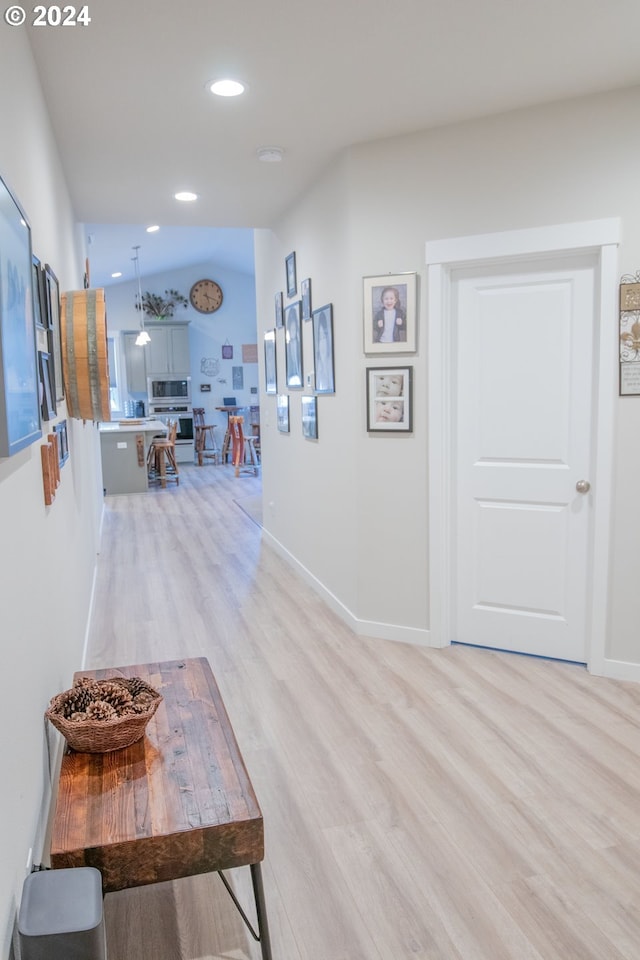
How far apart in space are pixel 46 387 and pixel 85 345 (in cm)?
52

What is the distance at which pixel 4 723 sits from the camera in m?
1.31

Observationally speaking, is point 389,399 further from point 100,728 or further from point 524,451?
point 100,728

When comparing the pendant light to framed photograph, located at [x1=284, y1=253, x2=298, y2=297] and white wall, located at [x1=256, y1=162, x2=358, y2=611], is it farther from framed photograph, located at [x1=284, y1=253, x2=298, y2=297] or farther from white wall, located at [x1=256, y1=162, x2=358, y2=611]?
framed photograph, located at [x1=284, y1=253, x2=298, y2=297]

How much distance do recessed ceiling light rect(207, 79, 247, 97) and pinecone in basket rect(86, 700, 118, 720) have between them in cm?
245

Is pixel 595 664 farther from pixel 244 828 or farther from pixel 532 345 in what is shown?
pixel 244 828

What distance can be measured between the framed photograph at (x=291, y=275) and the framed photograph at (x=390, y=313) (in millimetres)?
1374

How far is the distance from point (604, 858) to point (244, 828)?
3.89 ft

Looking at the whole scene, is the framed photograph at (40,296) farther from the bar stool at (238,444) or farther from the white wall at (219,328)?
the white wall at (219,328)

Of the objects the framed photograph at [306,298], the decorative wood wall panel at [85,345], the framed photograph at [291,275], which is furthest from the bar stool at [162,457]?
the decorative wood wall panel at [85,345]

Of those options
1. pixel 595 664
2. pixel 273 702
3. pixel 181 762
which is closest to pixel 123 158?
pixel 273 702

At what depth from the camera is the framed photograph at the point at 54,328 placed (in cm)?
251

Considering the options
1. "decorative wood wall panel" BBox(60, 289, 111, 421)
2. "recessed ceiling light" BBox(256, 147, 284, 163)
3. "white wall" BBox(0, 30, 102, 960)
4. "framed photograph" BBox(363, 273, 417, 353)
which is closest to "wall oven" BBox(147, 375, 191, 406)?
"recessed ceiling light" BBox(256, 147, 284, 163)

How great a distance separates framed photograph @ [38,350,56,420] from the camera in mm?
2105

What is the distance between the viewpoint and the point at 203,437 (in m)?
12.5
